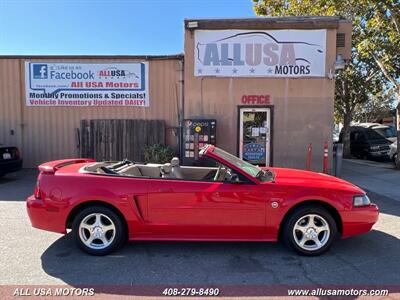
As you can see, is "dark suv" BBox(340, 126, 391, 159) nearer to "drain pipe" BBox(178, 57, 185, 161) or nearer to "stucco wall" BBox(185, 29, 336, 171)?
"stucco wall" BBox(185, 29, 336, 171)

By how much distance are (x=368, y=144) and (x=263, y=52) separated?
423 inches

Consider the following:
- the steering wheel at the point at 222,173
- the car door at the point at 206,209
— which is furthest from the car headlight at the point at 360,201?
the steering wheel at the point at 222,173

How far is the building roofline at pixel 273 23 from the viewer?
33.4ft

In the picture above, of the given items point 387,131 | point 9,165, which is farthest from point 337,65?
point 387,131

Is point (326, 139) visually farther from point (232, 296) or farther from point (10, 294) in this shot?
point (10, 294)

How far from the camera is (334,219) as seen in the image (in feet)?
14.0

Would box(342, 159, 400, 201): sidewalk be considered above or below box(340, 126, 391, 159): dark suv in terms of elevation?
below

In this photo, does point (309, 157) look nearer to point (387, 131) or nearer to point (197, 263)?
point (197, 263)

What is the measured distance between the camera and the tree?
38.3ft

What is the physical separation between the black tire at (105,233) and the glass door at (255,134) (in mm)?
6959

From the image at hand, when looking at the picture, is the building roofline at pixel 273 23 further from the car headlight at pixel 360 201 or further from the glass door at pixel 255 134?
the car headlight at pixel 360 201

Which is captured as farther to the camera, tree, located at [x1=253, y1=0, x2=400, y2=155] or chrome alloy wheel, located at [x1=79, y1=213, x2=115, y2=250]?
tree, located at [x1=253, y1=0, x2=400, y2=155]

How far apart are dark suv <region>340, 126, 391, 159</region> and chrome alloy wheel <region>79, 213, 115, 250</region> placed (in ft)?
55.0

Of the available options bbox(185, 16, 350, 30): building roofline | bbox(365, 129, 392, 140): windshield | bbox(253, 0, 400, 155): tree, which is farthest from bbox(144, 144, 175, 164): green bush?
bbox(365, 129, 392, 140): windshield
